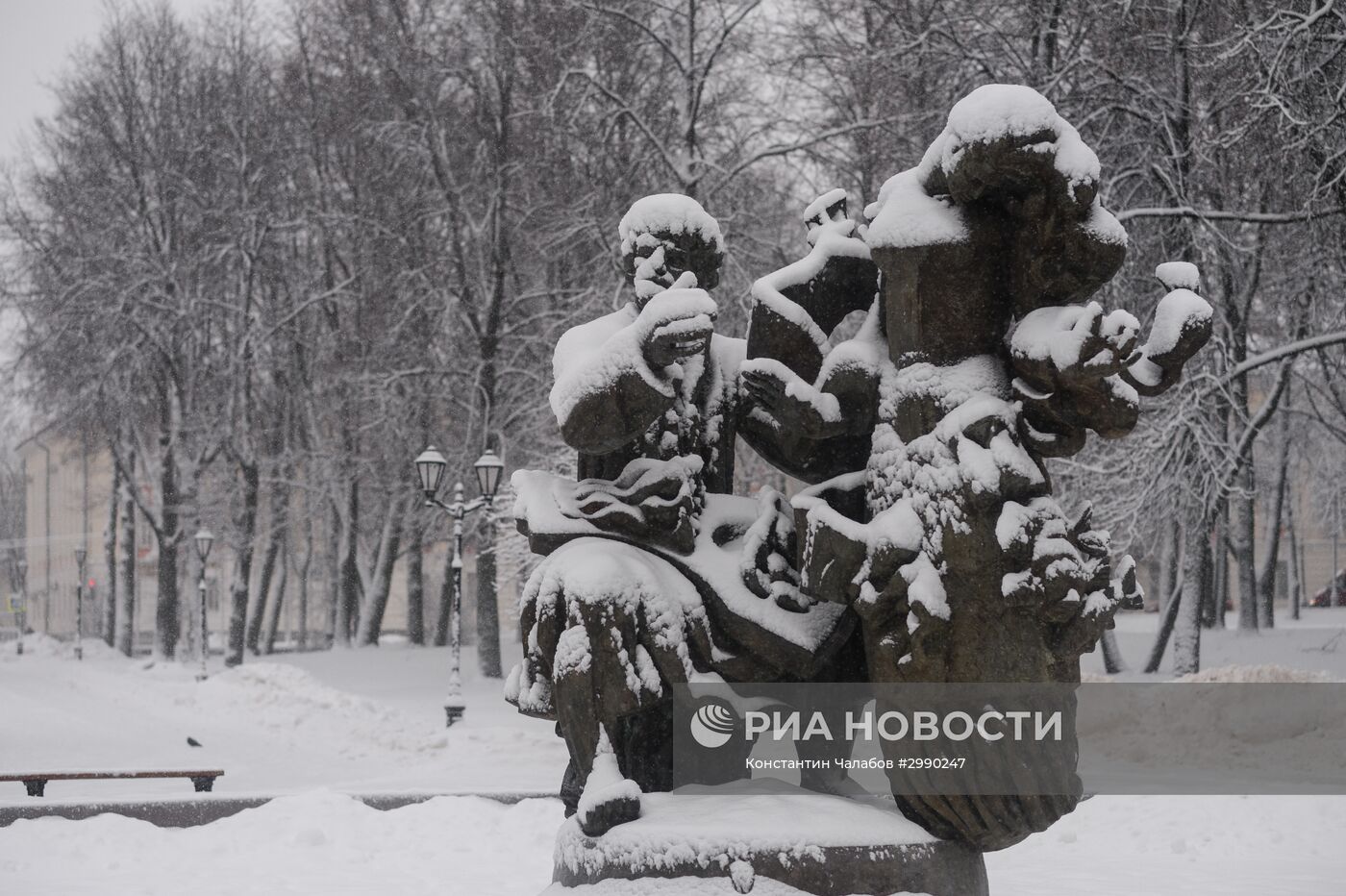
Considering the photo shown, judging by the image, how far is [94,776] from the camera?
11.0 metres

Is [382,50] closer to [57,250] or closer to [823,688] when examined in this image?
[57,250]

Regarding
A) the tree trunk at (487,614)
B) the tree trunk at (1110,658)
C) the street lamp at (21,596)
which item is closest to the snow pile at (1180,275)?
the tree trunk at (1110,658)

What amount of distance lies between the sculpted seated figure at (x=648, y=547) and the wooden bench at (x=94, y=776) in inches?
303

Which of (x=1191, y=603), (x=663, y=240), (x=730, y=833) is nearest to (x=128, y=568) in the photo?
(x=1191, y=603)

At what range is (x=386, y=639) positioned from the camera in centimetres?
3956

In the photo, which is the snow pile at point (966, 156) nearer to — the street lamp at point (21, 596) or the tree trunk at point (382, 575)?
the tree trunk at point (382, 575)

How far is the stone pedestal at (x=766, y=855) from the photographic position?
3850 millimetres

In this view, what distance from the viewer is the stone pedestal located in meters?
3.85

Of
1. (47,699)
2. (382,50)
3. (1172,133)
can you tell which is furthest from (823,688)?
(382,50)

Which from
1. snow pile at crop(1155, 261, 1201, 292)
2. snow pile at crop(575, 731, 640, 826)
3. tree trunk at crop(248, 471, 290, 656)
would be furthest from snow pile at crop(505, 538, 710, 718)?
tree trunk at crop(248, 471, 290, 656)

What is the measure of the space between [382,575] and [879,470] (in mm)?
23904

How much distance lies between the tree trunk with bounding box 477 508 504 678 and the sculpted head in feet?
57.6

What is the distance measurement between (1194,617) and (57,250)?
71.6 feet

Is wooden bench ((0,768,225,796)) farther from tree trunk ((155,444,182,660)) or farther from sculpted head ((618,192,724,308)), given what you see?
tree trunk ((155,444,182,660))
